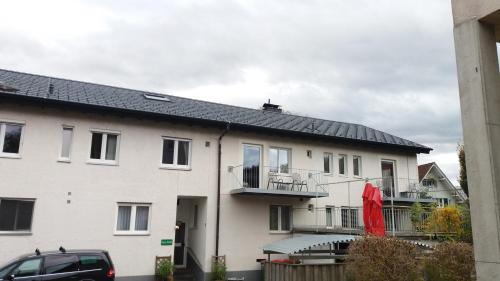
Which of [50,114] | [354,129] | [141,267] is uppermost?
[354,129]

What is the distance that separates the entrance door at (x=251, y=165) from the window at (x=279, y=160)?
0.65 m

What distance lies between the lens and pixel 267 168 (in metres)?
19.0

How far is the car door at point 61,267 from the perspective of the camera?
1112cm

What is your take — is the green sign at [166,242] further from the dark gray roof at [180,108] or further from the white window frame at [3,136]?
the white window frame at [3,136]

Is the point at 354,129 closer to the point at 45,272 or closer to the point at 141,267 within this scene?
the point at 141,267

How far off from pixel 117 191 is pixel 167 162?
7.63ft

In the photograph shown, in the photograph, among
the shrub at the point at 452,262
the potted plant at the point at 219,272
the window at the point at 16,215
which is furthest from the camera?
the potted plant at the point at 219,272

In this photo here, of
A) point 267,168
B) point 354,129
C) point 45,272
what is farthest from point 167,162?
point 354,129

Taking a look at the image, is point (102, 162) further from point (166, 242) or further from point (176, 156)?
point (166, 242)

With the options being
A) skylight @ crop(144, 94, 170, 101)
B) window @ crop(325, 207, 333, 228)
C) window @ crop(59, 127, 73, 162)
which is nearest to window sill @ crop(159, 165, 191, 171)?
window @ crop(59, 127, 73, 162)

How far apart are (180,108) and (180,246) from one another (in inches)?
240

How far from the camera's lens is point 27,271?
1091 centimetres

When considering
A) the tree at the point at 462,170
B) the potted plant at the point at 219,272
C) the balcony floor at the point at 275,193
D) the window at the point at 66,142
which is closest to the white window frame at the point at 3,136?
the window at the point at 66,142

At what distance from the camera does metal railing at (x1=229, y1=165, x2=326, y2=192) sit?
59.6 ft
